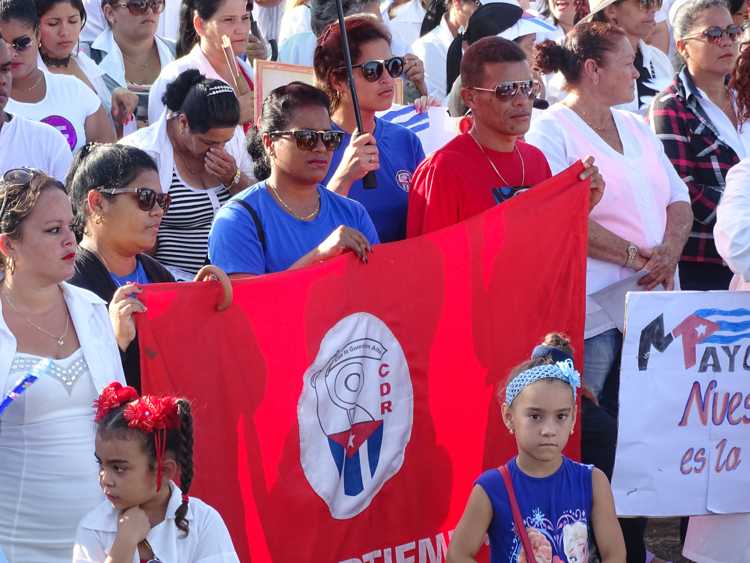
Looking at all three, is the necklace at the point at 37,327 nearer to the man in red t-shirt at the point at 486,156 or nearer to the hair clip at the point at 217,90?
the man in red t-shirt at the point at 486,156

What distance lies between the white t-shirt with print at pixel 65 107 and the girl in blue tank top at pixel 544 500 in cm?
318

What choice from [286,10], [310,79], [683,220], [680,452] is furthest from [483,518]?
[286,10]

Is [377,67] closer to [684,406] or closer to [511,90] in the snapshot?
[511,90]

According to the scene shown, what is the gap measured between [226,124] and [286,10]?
128 inches

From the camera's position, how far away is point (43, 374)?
4477mm

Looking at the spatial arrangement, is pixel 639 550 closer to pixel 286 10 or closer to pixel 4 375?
pixel 4 375

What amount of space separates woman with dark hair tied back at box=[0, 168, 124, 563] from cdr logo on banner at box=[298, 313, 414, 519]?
2.99 feet

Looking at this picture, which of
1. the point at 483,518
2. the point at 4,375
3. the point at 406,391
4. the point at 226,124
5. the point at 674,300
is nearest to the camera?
the point at 4,375

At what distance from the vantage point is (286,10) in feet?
31.4

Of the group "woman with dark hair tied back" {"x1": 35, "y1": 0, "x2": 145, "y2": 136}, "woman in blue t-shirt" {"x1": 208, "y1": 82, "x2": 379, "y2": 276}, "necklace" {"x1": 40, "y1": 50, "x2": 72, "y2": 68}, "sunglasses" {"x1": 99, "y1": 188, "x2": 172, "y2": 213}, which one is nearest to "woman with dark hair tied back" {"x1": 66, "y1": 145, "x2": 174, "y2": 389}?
"sunglasses" {"x1": 99, "y1": 188, "x2": 172, "y2": 213}

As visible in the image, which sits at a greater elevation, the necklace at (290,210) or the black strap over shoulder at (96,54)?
the black strap over shoulder at (96,54)

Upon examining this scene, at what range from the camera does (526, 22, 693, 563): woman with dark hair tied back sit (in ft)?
21.2

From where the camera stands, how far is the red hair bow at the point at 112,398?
163 inches

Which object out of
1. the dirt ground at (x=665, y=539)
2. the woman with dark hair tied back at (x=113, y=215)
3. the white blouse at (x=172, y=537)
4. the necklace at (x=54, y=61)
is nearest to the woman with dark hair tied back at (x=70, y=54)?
the necklace at (x=54, y=61)
